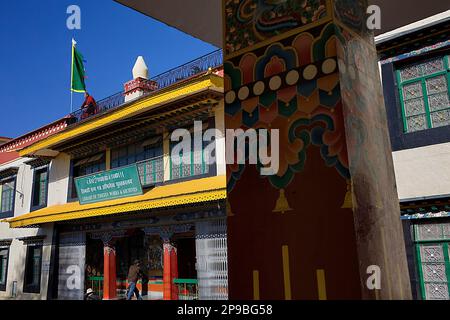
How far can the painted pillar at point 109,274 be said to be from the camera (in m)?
14.4

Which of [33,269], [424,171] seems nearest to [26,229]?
[33,269]

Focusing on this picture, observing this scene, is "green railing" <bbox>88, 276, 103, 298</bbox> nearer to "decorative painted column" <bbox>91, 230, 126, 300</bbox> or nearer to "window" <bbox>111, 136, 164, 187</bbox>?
"decorative painted column" <bbox>91, 230, 126, 300</bbox>

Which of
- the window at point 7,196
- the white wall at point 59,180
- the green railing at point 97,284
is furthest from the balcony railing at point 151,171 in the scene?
the window at point 7,196

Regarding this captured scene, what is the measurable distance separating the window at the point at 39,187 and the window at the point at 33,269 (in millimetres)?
1823

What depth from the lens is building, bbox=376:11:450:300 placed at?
7.34 meters

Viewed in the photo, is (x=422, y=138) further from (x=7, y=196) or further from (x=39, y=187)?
(x=7, y=196)

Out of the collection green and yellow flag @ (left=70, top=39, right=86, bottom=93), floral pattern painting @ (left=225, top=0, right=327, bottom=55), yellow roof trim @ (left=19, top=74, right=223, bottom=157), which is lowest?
floral pattern painting @ (left=225, top=0, right=327, bottom=55)

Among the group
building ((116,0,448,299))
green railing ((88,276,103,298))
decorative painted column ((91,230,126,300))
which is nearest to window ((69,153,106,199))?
decorative painted column ((91,230,126,300))

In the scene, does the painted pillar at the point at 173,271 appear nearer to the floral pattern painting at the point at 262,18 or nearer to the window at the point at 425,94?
the window at the point at 425,94

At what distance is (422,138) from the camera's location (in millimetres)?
7758

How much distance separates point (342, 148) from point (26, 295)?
19212 millimetres

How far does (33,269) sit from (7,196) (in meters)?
4.39

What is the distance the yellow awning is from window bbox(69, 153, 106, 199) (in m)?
0.82
